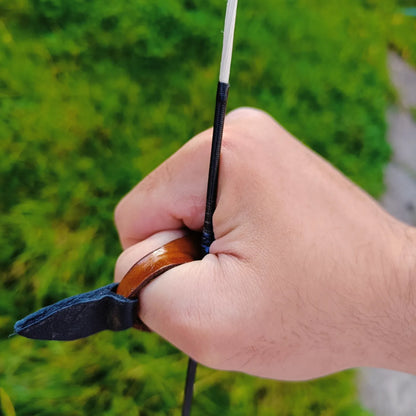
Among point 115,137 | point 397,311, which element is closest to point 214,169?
point 397,311

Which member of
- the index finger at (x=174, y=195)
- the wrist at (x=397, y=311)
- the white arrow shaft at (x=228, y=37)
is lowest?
the wrist at (x=397, y=311)

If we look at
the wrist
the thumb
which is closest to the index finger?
the thumb

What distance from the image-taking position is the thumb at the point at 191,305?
60 cm

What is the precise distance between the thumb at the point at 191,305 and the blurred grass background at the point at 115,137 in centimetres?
40

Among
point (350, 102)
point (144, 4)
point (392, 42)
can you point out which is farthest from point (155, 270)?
point (392, 42)

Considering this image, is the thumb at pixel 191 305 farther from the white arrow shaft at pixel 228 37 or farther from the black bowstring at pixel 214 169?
the white arrow shaft at pixel 228 37

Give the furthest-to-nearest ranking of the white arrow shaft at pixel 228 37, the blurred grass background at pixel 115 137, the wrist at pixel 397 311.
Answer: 1. the blurred grass background at pixel 115 137
2. the wrist at pixel 397 311
3. the white arrow shaft at pixel 228 37

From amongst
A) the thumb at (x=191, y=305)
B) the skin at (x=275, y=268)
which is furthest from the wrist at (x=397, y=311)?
the thumb at (x=191, y=305)

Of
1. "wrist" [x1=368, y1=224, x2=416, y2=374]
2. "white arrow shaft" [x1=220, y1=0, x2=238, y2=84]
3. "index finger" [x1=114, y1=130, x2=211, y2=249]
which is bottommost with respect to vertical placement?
"wrist" [x1=368, y1=224, x2=416, y2=374]

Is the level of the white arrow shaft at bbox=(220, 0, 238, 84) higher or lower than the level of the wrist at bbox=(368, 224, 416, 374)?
higher

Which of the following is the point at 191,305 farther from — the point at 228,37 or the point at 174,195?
the point at 228,37

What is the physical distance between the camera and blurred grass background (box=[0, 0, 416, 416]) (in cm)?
95

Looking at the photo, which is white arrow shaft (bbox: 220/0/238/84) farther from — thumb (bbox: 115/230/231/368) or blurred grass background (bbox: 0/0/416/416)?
blurred grass background (bbox: 0/0/416/416)

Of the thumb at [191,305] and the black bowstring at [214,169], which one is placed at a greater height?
the black bowstring at [214,169]
